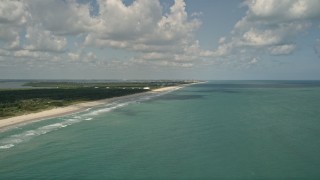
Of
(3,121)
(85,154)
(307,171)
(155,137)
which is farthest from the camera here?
(3,121)

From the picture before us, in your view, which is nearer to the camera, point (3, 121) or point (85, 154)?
point (85, 154)

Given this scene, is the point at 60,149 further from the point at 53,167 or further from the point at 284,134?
the point at 284,134

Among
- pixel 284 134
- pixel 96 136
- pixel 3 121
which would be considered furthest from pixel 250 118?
pixel 3 121

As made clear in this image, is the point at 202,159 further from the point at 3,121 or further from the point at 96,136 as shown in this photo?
the point at 3,121

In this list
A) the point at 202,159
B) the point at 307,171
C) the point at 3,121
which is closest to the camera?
the point at 307,171

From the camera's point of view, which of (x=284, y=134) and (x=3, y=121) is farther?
(x=3, y=121)

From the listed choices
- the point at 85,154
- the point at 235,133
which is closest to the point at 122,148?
the point at 85,154

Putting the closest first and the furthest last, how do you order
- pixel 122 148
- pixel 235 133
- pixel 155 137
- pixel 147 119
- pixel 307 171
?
pixel 307 171 < pixel 122 148 < pixel 155 137 < pixel 235 133 < pixel 147 119

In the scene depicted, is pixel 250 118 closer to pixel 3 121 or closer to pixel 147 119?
pixel 147 119

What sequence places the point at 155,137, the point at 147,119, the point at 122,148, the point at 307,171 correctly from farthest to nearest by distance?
the point at 147,119 < the point at 155,137 < the point at 122,148 < the point at 307,171
